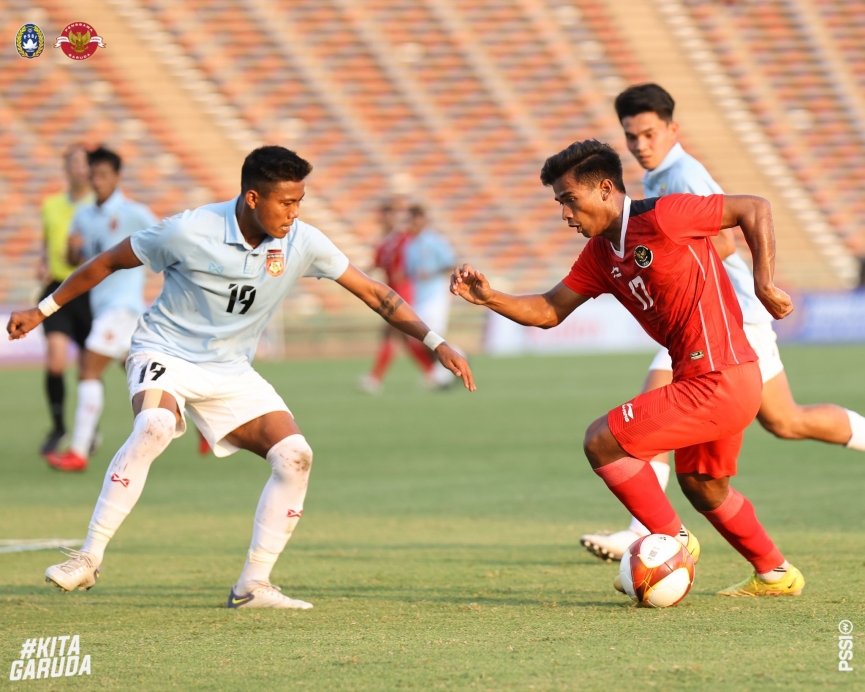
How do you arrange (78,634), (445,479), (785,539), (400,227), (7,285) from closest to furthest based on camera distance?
(78,634) → (785,539) → (445,479) → (400,227) → (7,285)

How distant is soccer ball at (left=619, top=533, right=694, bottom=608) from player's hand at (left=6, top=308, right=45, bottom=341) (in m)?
2.73

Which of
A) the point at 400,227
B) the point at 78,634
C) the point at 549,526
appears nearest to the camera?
the point at 78,634

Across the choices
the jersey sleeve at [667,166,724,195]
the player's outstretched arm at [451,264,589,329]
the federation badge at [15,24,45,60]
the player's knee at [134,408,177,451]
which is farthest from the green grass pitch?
the federation badge at [15,24,45,60]

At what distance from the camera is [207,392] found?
5.46m

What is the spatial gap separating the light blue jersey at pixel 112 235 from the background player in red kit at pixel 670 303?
5504 millimetres

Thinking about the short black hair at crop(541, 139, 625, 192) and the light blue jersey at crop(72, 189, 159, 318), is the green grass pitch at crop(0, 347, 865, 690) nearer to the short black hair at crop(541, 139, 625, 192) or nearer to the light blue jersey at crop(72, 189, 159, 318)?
the light blue jersey at crop(72, 189, 159, 318)

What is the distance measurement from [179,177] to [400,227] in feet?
29.3

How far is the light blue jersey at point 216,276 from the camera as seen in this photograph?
5379 mm

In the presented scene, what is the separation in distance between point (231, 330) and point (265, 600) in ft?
3.89

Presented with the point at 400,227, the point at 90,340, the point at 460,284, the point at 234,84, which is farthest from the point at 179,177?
the point at 460,284

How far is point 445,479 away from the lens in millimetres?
9461

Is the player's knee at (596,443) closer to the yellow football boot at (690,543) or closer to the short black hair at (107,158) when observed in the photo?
the yellow football boot at (690,543)

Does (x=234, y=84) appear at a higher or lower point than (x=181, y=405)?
lower

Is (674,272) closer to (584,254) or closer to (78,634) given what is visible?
(584,254)
